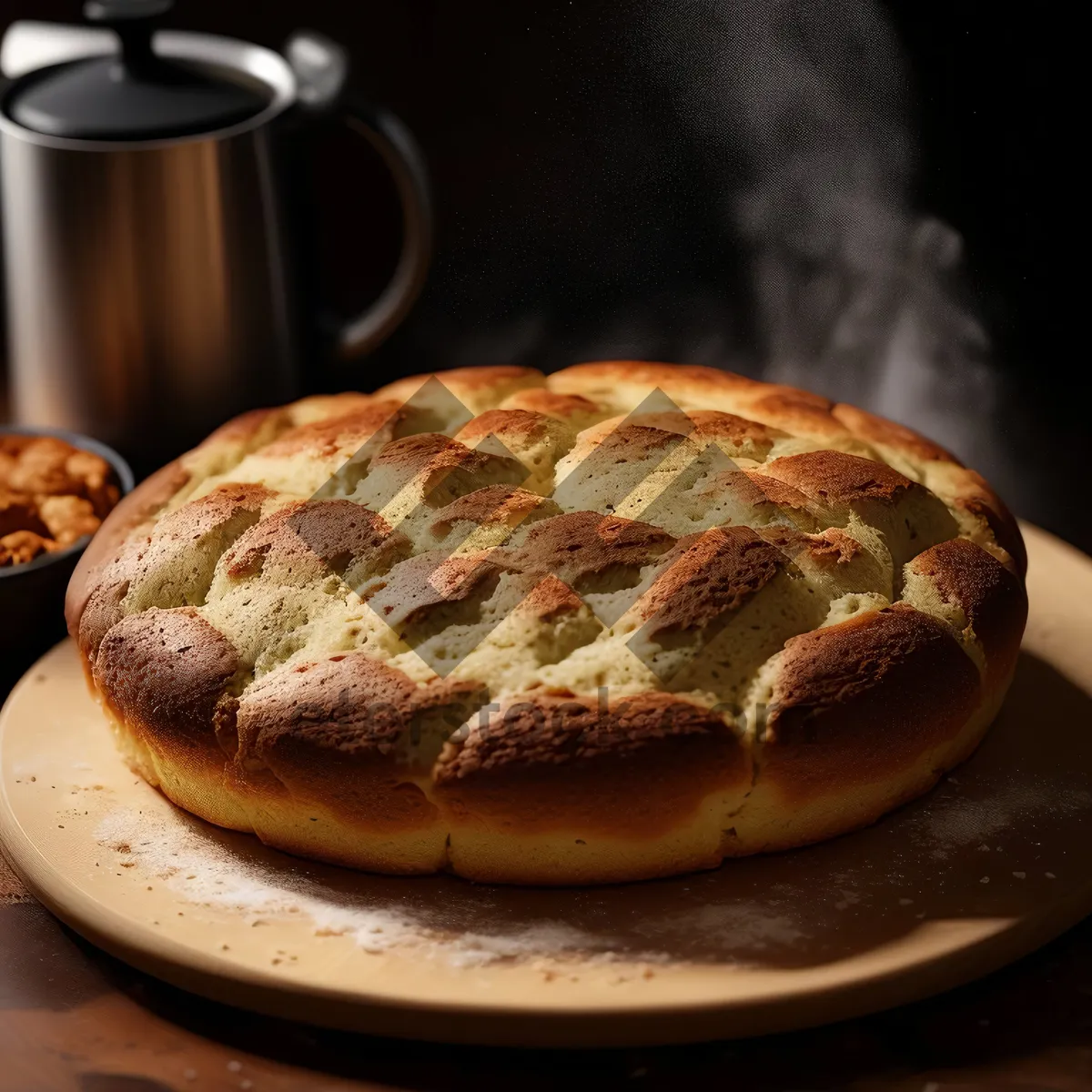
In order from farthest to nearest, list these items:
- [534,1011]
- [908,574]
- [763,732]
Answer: [908,574]
[763,732]
[534,1011]

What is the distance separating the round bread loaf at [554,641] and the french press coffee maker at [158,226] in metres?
0.43

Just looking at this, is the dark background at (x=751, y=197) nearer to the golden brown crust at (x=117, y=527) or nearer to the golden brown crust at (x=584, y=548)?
the golden brown crust at (x=117, y=527)

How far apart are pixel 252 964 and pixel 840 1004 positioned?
423 mm

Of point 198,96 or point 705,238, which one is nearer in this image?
point 198,96

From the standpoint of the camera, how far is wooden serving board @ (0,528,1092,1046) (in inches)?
42.6

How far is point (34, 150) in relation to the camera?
6.05 ft

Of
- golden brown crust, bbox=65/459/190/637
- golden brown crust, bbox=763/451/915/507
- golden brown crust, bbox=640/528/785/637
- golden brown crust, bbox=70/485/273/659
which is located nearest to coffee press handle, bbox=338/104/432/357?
golden brown crust, bbox=65/459/190/637

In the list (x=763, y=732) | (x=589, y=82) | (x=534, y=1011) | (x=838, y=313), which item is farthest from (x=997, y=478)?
(x=534, y=1011)

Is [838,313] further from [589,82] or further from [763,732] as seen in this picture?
[763,732]

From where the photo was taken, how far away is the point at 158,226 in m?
1.88

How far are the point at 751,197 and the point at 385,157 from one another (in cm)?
52

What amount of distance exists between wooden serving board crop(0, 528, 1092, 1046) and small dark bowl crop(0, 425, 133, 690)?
0.25 metres

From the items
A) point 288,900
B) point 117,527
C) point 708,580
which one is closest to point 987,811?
point 708,580

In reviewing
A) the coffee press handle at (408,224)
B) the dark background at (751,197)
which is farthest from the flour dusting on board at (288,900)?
the dark background at (751,197)
